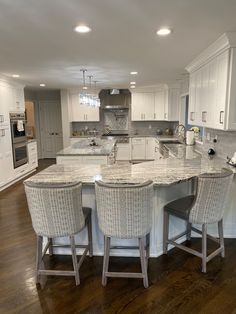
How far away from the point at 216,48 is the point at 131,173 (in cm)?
189

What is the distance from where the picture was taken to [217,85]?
3080 millimetres

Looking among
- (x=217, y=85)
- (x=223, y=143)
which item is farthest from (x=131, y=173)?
(x=223, y=143)

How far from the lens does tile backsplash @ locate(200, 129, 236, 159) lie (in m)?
3.30

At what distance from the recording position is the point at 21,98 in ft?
20.5

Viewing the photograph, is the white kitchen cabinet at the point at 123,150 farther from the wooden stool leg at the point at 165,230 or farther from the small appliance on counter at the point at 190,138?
the wooden stool leg at the point at 165,230

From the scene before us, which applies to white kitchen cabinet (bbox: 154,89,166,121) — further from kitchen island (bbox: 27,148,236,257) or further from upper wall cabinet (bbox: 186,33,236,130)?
kitchen island (bbox: 27,148,236,257)

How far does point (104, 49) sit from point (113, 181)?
5.97 ft

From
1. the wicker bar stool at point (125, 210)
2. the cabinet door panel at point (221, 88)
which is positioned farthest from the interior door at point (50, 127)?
the wicker bar stool at point (125, 210)

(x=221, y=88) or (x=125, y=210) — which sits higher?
(x=221, y=88)

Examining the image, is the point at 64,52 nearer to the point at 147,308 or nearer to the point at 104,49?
the point at 104,49

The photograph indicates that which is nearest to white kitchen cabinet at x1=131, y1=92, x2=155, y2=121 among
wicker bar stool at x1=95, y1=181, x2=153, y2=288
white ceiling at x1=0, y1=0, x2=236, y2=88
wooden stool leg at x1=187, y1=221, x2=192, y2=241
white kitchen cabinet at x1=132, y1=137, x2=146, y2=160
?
white kitchen cabinet at x1=132, y1=137, x2=146, y2=160

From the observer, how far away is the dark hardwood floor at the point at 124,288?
1.95 m

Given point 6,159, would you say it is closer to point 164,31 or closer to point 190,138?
point 190,138

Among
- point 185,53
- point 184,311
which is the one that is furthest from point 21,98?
point 184,311
